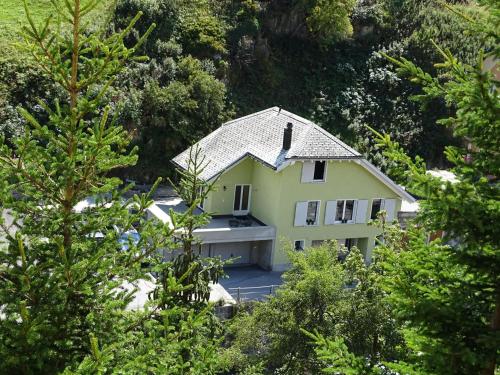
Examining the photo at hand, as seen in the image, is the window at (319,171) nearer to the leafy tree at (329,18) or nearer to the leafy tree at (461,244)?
the leafy tree at (329,18)

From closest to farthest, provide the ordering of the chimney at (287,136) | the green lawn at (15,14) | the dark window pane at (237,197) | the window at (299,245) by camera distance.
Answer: the chimney at (287,136)
the window at (299,245)
the dark window pane at (237,197)
the green lawn at (15,14)

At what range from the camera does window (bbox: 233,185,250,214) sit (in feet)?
97.9

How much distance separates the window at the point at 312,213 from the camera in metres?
29.4

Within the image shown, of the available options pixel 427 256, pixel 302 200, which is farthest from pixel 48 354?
pixel 302 200

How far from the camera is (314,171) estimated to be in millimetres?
28750

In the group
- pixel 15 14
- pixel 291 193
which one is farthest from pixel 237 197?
pixel 15 14

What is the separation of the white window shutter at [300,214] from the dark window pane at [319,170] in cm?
130

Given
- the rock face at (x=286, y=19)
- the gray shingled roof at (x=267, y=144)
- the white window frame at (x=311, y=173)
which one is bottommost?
the white window frame at (x=311, y=173)

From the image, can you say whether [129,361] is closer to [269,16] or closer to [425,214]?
[425,214]

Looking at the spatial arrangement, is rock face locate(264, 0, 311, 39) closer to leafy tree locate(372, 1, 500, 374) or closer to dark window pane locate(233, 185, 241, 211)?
dark window pane locate(233, 185, 241, 211)

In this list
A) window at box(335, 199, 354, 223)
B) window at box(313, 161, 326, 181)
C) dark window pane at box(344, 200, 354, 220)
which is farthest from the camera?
dark window pane at box(344, 200, 354, 220)

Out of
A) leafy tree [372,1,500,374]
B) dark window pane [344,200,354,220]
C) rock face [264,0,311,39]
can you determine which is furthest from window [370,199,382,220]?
leafy tree [372,1,500,374]

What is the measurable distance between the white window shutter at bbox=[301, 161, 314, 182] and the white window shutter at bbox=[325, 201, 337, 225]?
1.55m

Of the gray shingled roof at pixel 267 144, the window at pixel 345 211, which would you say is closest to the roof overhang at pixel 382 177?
the gray shingled roof at pixel 267 144
